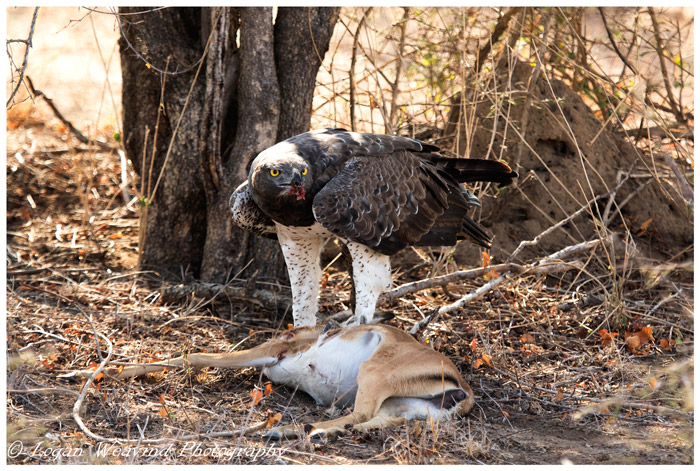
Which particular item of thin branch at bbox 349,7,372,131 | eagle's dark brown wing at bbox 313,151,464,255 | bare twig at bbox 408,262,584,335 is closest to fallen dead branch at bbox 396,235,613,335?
bare twig at bbox 408,262,584,335

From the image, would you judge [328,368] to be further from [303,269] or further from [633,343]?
[633,343]

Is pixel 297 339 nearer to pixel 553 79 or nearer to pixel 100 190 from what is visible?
A: pixel 553 79

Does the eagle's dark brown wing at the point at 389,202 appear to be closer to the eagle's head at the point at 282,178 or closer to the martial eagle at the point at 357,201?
the martial eagle at the point at 357,201

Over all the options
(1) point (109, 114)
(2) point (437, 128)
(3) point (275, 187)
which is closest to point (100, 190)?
(1) point (109, 114)

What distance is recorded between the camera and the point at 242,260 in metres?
5.70

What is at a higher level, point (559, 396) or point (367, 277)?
point (367, 277)

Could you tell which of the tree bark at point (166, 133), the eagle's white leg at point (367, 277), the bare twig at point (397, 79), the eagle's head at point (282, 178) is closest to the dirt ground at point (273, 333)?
the tree bark at point (166, 133)

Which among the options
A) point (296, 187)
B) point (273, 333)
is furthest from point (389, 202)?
point (273, 333)

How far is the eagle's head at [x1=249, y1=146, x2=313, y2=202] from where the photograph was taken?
3.98 metres

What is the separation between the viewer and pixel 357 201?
13.7 feet

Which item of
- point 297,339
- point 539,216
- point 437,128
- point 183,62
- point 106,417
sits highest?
point 183,62

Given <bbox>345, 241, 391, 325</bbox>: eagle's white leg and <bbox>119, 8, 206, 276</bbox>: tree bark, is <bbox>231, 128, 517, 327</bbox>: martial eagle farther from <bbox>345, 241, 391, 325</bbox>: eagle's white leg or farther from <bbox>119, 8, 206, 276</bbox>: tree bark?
<bbox>119, 8, 206, 276</bbox>: tree bark

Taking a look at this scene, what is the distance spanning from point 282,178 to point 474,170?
1600 millimetres

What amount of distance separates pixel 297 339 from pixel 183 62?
259 centimetres
